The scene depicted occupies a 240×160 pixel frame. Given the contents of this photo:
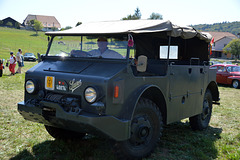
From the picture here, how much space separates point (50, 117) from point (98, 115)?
2.50ft

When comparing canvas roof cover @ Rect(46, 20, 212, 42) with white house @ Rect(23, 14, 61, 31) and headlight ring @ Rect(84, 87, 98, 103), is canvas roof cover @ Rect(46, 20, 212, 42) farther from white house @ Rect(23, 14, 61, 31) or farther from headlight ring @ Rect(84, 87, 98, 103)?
white house @ Rect(23, 14, 61, 31)

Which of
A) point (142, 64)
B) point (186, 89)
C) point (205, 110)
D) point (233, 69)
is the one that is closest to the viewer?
point (142, 64)

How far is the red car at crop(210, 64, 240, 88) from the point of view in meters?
15.8

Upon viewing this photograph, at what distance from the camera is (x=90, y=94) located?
11.9 feet

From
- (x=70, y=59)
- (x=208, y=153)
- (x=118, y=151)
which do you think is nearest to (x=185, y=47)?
(x=208, y=153)

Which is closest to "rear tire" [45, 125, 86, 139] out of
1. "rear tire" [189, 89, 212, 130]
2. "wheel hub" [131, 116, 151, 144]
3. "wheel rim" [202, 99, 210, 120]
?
"wheel hub" [131, 116, 151, 144]

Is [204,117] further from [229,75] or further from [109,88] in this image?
[229,75]

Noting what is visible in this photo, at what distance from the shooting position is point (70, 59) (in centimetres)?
462

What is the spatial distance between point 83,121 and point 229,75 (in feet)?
47.8

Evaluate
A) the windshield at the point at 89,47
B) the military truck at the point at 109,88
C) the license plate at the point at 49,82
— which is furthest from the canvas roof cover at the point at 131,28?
the license plate at the point at 49,82

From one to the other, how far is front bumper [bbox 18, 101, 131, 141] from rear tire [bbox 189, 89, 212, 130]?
9.68ft

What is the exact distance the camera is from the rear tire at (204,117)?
6.19 m

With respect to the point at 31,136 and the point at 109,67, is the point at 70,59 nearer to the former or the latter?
the point at 109,67

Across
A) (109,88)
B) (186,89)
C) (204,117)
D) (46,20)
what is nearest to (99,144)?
(109,88)
